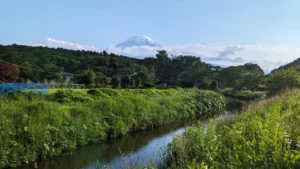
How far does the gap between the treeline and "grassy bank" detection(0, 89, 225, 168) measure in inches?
1035

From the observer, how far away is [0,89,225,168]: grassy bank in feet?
38.4

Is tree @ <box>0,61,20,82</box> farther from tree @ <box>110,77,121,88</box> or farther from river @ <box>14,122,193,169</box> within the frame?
river @ <box>14,122,193,169</box>

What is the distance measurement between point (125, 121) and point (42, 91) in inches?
281

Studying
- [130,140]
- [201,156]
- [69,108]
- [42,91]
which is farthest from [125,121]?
[201,156]

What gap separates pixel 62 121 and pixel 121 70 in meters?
68.4

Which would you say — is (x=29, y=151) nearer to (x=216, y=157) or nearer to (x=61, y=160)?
(x=61, y=160)

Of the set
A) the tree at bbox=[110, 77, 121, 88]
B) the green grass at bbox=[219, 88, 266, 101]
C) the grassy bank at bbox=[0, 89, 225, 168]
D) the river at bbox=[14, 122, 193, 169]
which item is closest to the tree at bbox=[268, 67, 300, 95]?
the grassy bank at bbox=[0, 89, 225, 168]

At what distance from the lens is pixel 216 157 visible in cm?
602

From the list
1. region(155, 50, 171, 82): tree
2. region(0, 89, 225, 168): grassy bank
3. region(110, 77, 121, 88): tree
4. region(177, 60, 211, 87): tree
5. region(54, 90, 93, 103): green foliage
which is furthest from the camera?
region(155, 50, 171, 82): tree

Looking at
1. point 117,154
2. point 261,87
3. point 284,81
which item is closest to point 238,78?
point 261,87

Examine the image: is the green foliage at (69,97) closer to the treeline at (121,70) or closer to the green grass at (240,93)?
the treeline at (121,70)

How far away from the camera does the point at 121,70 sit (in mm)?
82375

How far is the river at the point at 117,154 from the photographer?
454 inches

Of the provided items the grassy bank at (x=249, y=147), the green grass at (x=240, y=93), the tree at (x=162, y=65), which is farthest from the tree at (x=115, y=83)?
the tree at (x=162, y=65)
